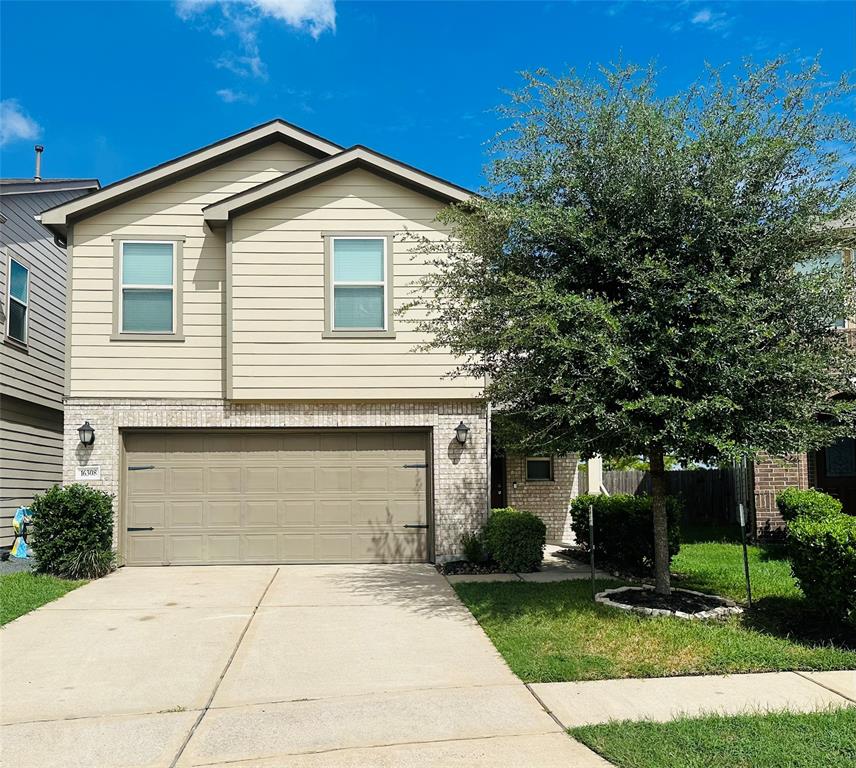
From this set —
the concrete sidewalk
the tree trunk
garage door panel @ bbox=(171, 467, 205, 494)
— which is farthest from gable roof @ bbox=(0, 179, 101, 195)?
the concrete sidewalk

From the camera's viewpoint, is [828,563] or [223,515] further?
[223,515]

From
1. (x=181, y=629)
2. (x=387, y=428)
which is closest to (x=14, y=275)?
(x=387, y=428)

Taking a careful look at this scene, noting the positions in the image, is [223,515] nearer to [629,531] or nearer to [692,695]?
[629,531]

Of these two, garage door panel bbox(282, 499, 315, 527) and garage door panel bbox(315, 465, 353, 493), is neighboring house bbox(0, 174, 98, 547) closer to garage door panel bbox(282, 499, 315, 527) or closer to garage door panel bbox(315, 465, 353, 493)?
garage door panel bbox(282, 499, 315, 527)

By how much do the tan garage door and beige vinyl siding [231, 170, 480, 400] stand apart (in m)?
0.87

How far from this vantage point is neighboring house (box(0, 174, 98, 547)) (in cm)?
1363

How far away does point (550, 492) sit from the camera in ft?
49.2

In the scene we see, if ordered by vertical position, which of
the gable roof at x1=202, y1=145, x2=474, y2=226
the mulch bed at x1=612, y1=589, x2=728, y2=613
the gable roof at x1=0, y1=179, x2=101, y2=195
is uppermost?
the gable roof at x1=0, y1=179, x2=101, y2=195

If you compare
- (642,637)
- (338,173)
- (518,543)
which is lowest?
(642,637)

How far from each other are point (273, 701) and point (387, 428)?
6777mm

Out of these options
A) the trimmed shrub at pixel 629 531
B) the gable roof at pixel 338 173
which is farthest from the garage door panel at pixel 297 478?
the trimmed shrub at pixel 629 531

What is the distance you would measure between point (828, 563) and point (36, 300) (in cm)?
1403

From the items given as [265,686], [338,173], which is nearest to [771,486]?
[338,173]

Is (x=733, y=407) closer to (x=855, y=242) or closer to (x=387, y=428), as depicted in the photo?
(x=855, y=242)
